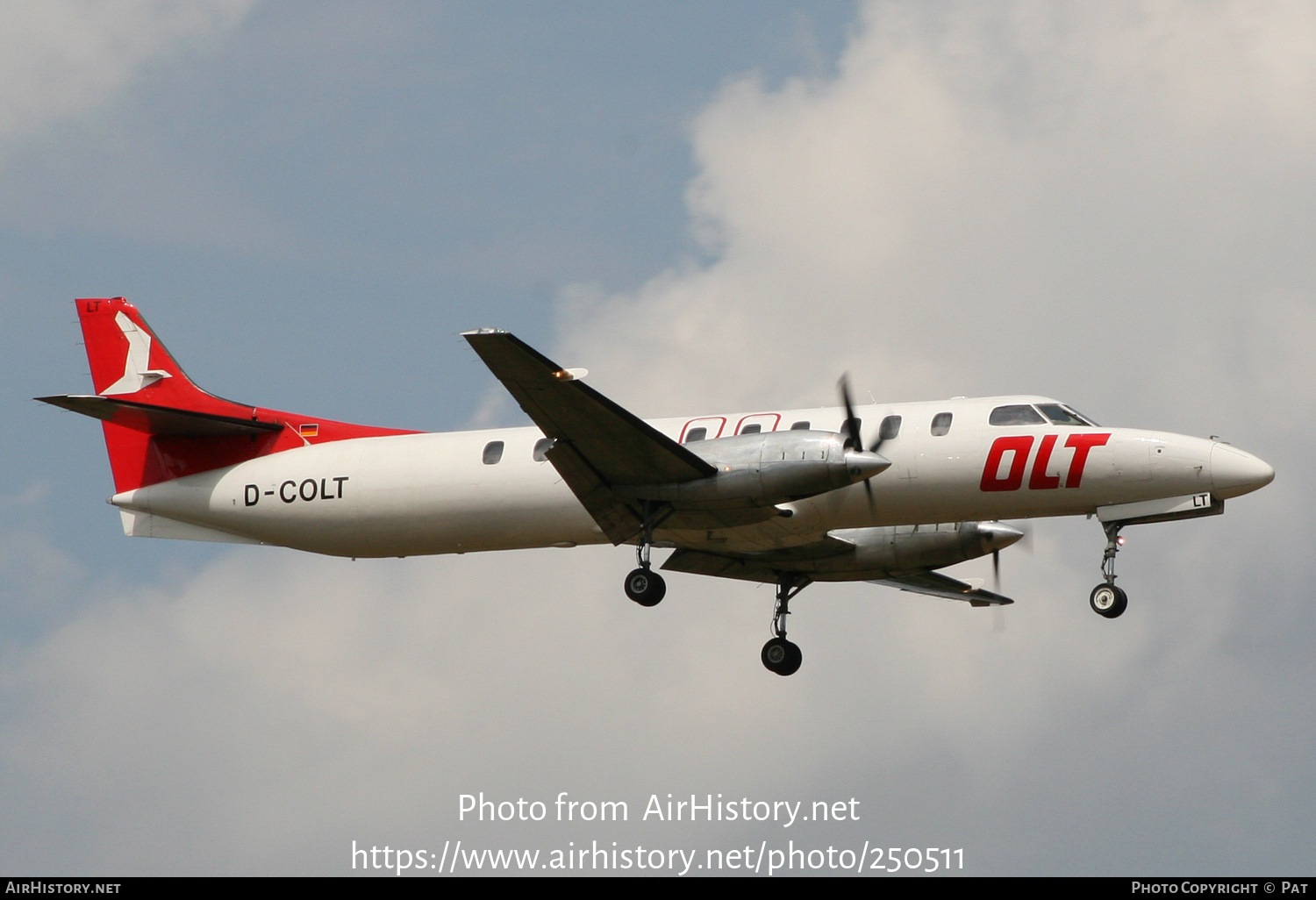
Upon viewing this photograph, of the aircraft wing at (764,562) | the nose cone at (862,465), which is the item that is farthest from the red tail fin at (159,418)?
the nose cone at (862,465)

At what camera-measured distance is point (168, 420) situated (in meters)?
26.6

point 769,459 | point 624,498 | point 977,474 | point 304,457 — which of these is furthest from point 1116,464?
point 304,457

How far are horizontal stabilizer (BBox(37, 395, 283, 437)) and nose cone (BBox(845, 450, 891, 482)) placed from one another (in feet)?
34.1

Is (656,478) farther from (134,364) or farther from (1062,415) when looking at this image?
(134,364)

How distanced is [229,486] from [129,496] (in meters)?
1.92

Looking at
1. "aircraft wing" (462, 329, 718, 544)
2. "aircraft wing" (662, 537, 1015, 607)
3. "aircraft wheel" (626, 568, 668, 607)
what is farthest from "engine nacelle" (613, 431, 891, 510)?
"aircraft wing" (662, 537, 1015, 607)

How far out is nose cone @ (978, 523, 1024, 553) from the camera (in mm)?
25875

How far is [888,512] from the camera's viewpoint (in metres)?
22.9

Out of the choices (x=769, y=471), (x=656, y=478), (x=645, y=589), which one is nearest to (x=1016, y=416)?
(x=769, y=471)

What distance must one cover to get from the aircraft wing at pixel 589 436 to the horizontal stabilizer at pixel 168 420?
21.4 feet

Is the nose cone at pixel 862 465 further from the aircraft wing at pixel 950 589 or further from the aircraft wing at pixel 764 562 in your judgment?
the aircraft wing at pixel 950 589

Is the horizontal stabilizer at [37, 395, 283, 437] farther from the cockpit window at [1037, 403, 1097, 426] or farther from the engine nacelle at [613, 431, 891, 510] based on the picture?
the cockpit window at [1037, 403, 1097, 426]

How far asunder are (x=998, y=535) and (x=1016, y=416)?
11.8ft

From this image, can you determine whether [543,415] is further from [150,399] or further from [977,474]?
[150,399]
